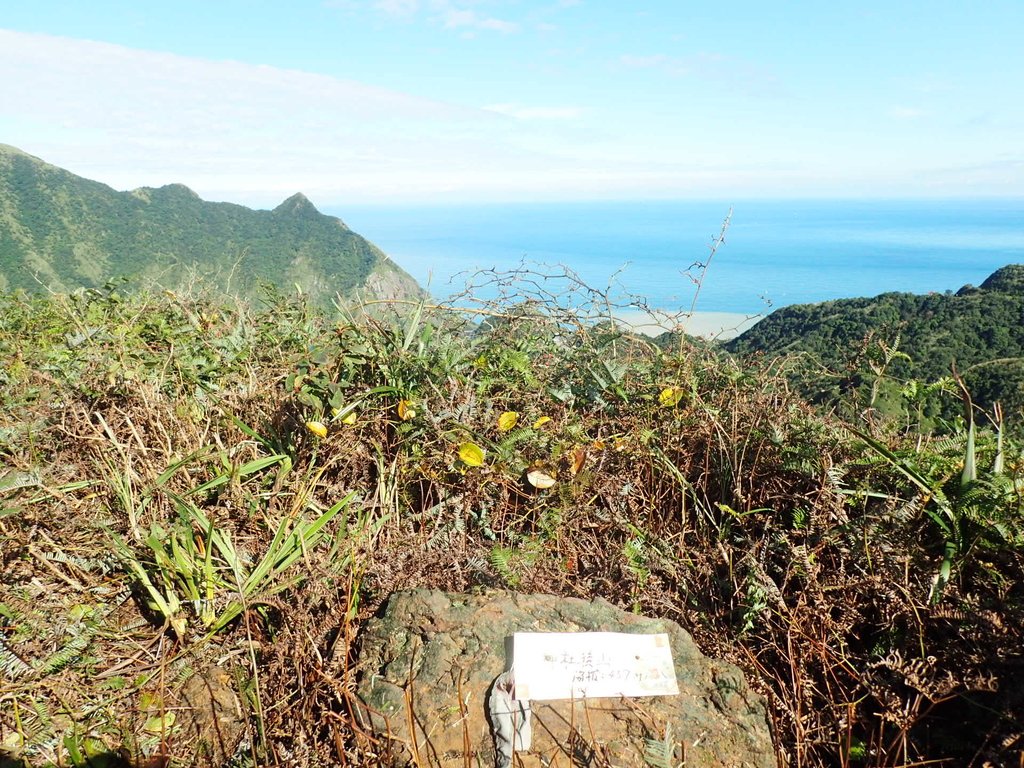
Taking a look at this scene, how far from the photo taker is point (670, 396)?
2859 mm

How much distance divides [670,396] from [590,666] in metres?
1.39

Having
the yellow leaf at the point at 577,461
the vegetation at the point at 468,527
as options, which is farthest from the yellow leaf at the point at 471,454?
the yellow leaf at the point at 577,461

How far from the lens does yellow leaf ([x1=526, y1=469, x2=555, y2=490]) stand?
2547mm

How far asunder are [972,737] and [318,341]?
305 centimetres

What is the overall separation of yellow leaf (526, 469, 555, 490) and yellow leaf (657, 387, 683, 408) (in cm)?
70

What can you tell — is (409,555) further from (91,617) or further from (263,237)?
(263,237)

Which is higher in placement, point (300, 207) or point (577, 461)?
point (300, 207)

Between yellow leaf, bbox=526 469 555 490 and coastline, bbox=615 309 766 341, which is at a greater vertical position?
coastline, bbox=615 309 766 341

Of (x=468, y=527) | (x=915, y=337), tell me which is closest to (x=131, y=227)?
(x=915, y=337)

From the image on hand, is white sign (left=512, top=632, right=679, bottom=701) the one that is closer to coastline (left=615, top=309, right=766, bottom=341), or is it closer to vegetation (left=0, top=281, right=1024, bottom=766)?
vegetation (left=0, top=281, right=1024, bottom=766)

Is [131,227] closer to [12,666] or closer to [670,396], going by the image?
[12,666]

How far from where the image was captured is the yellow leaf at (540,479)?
2547mm

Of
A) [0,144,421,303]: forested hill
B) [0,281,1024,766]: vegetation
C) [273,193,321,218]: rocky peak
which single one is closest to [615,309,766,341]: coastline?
[0,281,1024,766]: vegetation

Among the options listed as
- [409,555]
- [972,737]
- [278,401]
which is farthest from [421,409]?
[972,737]
